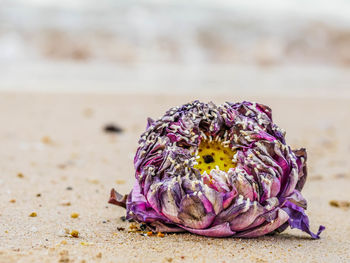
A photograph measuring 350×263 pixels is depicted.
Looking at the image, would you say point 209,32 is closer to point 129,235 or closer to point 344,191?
point 344,191

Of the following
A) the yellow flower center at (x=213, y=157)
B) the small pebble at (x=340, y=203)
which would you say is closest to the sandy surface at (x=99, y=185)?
the small pebble at (x=340, y=203)

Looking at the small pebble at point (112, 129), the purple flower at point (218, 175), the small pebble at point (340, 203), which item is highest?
the purple flower at point (218, 175)

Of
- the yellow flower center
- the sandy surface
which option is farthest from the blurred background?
the yellow flower center

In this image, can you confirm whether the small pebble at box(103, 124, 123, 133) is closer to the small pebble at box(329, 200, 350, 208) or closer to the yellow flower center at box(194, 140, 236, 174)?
the small pebble at box(329, 200, 350, 208)

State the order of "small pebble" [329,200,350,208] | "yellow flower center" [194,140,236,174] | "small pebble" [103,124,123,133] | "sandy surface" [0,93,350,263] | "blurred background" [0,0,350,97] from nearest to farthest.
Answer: "sandy surface" [0,93,350,263], "yellow flower center" [194,140,236,174], "small pebble" [329,200,350,208], "small pebble" [103,124,123,133], "blurred background" [0,0,350,97]

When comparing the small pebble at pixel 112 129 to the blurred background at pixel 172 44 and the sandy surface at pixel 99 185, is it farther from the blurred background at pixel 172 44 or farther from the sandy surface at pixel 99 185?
the blurred background at pixel 172 44

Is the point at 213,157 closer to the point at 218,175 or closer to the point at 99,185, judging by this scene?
the point at 218,175

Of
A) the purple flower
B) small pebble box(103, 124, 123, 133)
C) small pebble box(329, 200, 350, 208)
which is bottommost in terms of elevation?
small pebble box(329, 200, 350, 208)
